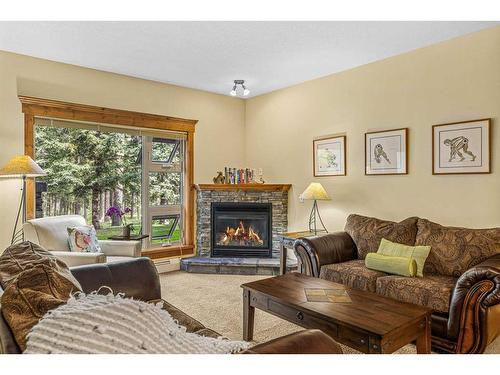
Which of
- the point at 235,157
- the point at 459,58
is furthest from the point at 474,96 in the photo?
the point at 235,157

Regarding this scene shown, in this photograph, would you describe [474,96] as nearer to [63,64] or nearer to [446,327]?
[446,327]

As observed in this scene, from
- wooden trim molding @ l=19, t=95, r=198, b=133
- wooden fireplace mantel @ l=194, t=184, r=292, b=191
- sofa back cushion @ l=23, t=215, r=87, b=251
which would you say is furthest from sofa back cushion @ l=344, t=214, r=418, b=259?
sofa back cushion @ l=23, t=215, r=87, b=251

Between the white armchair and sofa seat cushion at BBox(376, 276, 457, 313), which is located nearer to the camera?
sofa seat cushion at BBox(376, 276, 457, 313)

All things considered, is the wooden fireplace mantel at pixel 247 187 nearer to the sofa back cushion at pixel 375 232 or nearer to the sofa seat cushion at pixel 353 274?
the sofa back cushion at pixel 375 232

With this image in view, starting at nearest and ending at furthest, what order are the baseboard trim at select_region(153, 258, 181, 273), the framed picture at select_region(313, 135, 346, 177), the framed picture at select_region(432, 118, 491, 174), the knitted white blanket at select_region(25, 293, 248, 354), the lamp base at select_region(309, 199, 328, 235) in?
the knitted white blanket at select_region(25, 293, 248, 354) < the framed picture at select_region(432, 118, 491, 174) < the framed picture at select_region(313, 135, 346, 177) < the lamp base at select_region(309, 199, 328, 235) < the baseboard trim at select_region(153, 258, 181, 273)

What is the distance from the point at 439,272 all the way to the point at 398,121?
1727 millimetres

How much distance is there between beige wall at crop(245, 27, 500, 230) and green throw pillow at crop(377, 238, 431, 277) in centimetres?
71

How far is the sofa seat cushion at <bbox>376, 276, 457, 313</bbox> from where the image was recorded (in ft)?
8.08

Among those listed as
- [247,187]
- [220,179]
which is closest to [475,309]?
[247,187]

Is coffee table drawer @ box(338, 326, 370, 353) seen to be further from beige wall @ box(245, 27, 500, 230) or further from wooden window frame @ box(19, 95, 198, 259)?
wooden window frame @ box(19, 95, 198, 259)
